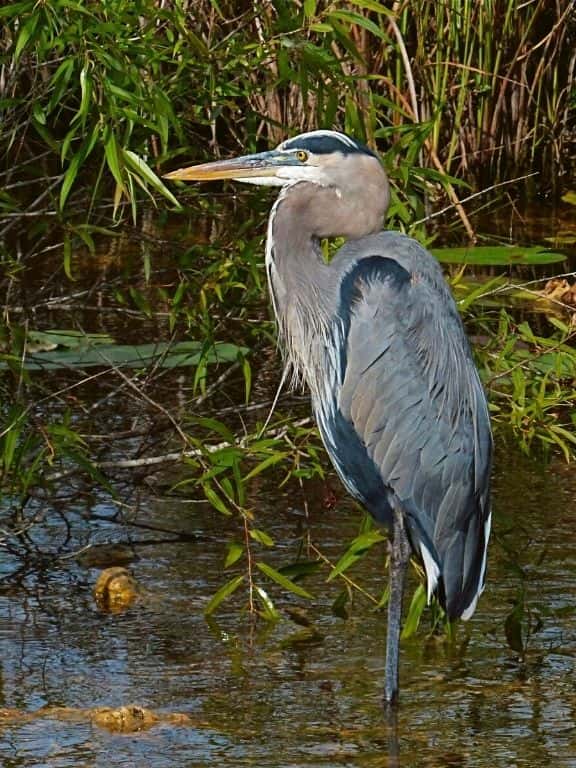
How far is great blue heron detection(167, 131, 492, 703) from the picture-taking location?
14.3 ft

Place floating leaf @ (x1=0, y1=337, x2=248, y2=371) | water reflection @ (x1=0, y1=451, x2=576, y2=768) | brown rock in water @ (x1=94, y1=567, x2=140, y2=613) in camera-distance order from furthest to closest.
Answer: floating leaf @ (x1=0, y1=337, x2=248, y2=371), brown rock in water @ (x1=94, y1=567, x2=140, y2=613), water reflection @ (x1=0, y1=451, x2=576, y2=768)

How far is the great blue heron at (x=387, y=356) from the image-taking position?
14.3 ft

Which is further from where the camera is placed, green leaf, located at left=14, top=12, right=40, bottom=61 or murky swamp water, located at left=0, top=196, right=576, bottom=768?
green leaf, located at left=14, top=12, right=40, bottom=61

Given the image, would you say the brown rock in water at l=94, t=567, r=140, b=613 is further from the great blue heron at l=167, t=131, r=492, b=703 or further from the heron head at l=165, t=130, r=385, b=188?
the heron head at l=165, t=130, r=385, b=188

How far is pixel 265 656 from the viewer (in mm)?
4477

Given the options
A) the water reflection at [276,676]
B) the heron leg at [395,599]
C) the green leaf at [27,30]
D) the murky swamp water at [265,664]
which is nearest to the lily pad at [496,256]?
the murky swamp water at [265,664]

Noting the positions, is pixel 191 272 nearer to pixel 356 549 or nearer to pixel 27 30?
pixel 356 549

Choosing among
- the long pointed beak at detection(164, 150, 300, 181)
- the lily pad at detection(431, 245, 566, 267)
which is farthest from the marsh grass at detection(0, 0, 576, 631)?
the lily pad at detection(431, 245, 566, 267)

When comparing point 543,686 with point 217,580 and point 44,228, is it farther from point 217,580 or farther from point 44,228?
point 44,228

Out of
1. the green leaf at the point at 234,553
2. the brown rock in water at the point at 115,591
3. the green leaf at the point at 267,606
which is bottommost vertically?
the brown rock in water at the point at 115,591

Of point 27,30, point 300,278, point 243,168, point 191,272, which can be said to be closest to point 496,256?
point 191,272

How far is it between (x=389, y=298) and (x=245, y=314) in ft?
3.60

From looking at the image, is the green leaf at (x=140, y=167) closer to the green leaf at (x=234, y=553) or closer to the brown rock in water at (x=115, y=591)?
the green leaf at (x=234, y=553)

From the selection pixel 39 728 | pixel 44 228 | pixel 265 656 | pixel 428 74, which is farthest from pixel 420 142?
pixel 428 74
